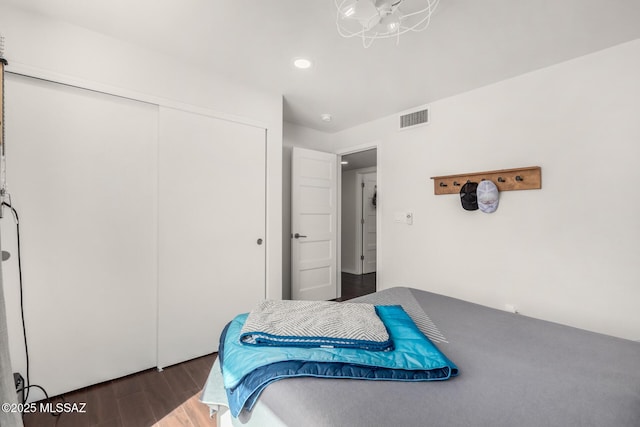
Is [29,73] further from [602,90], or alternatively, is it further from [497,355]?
[602,90]

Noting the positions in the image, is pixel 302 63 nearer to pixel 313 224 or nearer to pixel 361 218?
pixel 313 224

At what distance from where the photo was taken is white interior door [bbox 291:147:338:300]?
3508 millimetres

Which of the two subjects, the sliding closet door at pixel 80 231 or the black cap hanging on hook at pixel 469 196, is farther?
the black cap hanging on hook at pixel 469 196

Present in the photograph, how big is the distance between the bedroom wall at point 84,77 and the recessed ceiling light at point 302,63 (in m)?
0.64

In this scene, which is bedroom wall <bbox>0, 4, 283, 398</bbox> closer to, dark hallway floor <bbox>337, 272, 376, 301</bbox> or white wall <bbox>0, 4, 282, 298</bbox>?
white wall <bbox>0, 4, 282, 298</bbox>

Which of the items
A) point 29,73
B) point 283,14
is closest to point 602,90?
point 283,14

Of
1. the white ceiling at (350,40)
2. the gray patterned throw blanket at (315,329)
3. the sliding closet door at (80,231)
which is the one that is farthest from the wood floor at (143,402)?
the white ceiling at (350,40)

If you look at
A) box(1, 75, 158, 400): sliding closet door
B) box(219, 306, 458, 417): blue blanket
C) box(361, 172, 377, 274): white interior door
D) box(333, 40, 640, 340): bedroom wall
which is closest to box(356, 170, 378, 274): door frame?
box(361, 172, 377, 274): white interior door

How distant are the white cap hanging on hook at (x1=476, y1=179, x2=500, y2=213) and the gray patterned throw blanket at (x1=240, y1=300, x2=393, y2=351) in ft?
5.75

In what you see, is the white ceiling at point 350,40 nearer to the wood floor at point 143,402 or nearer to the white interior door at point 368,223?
the wood floor at point 143,402

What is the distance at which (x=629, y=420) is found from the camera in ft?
2.78

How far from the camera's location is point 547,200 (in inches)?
89.7

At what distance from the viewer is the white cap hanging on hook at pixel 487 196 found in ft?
8.25

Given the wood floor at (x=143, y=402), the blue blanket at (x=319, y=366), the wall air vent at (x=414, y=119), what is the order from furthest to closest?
1. the wall air vent at (x=414, y=119)
2. the wood floor at (x=143, y=402)
3. the blue blanket at (x=319, y=366)
